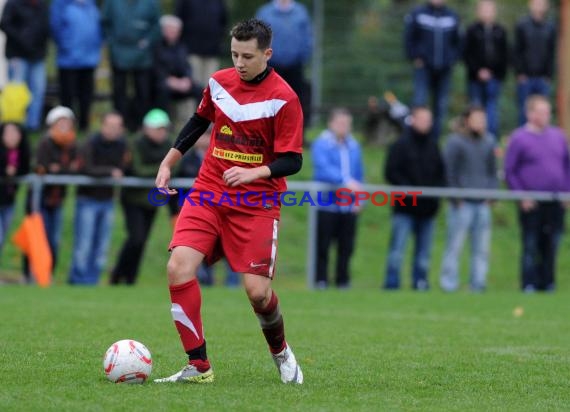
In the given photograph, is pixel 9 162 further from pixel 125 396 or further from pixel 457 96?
pixel 457 96

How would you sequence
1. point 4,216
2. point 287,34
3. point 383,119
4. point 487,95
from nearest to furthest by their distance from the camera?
point 4,216 → point 287,34 → point 487,95 → point 383,119

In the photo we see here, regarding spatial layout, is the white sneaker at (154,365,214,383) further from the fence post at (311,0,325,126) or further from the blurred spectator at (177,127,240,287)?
the fence post at (311,0,325,126)

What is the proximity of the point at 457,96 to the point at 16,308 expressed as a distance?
1487 centimetres

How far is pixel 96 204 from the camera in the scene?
48.9 ft

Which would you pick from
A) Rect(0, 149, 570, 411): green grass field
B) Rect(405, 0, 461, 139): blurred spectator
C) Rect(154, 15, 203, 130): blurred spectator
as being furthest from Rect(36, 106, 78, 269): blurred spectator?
Rect(405, 0, 461, 139): blurred spectator

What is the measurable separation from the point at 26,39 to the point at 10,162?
2.96 metres

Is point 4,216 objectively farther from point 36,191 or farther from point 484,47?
point 484,47

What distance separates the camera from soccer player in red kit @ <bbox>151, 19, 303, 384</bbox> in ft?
23.5

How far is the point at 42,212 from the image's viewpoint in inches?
585

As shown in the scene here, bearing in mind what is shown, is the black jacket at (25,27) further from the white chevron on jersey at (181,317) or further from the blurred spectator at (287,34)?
the white chevron on jersey at (181,317)

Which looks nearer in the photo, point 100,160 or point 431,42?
point 100,160

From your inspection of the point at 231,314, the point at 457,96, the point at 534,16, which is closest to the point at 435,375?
the point at 231,314

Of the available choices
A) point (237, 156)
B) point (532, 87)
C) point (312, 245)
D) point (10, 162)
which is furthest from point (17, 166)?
point (532, 87)

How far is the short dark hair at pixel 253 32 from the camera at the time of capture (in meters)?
7.11
